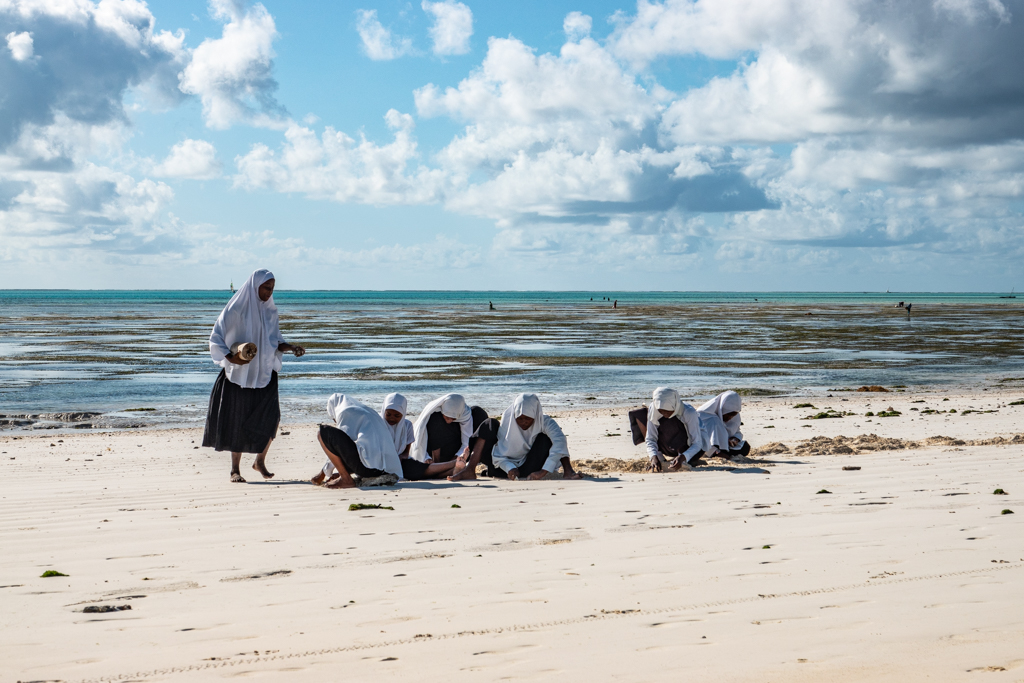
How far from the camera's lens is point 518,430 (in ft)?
27.2

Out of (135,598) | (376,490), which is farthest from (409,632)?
(376,490)

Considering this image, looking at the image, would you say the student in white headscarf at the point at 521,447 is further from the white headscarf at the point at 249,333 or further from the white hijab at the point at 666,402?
the white headscarf at the point at 249,333

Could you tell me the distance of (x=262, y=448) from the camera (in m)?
7.96

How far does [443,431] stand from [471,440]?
11.9 inches

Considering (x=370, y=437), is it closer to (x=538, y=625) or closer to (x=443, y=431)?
(x=443, y=431)

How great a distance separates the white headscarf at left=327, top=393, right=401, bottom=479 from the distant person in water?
2.33 ft

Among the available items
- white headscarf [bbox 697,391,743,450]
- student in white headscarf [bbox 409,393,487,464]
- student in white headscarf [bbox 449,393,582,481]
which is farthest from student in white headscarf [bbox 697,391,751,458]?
student in white headscarf [bbox 409,393,487,464]

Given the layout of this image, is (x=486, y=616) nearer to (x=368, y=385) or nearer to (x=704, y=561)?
(x=704, y=561)

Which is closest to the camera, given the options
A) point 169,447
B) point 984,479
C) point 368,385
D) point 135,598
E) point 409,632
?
point 409,632

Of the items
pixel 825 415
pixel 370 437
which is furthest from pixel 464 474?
pixel 825 415

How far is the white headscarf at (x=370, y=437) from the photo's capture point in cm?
768

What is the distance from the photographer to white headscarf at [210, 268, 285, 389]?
25.5 ft

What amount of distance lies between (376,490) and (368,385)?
455 inches

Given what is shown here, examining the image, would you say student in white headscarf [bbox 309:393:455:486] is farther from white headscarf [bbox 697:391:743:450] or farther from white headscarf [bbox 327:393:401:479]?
white headscarf [bbox 697:391:743:450]
